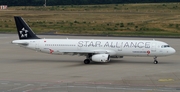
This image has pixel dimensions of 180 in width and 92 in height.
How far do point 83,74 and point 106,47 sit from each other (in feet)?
34.4

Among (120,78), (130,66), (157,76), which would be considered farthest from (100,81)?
(130,66)

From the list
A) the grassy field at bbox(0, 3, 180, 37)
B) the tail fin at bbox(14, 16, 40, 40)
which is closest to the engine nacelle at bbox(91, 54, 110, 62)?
the tail fin at bbox(14, 16, 40, 40)

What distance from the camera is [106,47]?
186ft

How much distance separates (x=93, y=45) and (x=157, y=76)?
542 inches

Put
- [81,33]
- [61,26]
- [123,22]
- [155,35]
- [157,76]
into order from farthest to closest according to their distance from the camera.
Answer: [123,22] < [61,26] < [81,33] < [155,35] < [157,76]

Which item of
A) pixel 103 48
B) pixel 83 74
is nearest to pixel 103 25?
pixel 103 48

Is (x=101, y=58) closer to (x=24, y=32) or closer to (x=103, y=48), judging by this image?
(x=103, y=48)

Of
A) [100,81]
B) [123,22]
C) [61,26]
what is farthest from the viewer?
[123,22]

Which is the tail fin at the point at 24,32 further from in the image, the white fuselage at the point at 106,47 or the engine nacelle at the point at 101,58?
the engine nacelle at the point at 101,58

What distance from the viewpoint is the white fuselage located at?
55906 millimetres

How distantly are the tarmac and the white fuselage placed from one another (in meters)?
1.52

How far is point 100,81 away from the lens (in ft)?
139

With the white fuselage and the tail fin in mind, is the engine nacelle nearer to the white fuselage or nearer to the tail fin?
the white fuselage

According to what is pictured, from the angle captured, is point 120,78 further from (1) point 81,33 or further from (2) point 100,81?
(1) point 81,33
